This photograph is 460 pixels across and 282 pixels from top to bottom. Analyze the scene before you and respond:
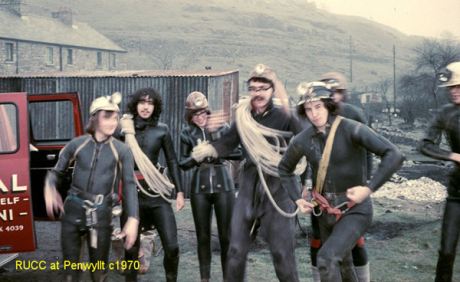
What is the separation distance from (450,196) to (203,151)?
2305 mm

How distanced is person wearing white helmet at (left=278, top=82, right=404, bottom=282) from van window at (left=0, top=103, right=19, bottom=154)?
9.44ft

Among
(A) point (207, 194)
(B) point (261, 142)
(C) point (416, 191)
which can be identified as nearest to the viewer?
(B) point (261, 142)

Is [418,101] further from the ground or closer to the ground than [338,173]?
closer to the ground

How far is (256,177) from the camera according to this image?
16.8 feet

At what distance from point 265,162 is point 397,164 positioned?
4.04ft

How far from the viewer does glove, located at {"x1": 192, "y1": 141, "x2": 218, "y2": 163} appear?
549cm

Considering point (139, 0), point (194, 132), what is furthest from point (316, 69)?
point (194, 132)

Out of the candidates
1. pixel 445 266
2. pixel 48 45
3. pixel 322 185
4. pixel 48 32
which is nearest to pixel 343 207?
pixel 322 185

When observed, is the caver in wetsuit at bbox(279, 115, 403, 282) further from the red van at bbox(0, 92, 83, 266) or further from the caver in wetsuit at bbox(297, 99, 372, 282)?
the red van at bbox(0, 92, 83, 266)

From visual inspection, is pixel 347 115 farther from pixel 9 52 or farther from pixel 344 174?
pixel 9 52

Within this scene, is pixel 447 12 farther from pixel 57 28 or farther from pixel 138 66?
pixel 57 28

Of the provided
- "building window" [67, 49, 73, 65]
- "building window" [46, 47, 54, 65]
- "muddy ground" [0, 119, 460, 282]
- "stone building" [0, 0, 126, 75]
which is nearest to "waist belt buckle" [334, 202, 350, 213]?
"muddy ground" [0, 119, 460, 282]

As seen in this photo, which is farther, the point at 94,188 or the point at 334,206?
the point at 94,188

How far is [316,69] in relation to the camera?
95.1 metres
